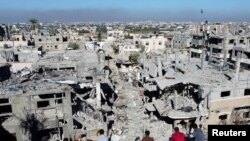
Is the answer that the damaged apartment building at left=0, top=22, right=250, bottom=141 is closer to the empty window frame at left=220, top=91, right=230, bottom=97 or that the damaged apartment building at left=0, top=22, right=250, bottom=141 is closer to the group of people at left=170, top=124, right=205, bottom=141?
the empty window frame at left=220, top=91, right=230, bottom=97

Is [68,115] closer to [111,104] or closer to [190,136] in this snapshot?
[190,136]

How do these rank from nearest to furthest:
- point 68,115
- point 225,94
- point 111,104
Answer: point 68,115 < point 225,94 < point 111,104

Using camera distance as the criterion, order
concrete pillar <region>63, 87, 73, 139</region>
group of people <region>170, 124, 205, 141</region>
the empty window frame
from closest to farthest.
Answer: group of people <region>170, 124, 205, 141</region> < concrete pillar <region>63, 87, 73, 139</region> < the empty window frame

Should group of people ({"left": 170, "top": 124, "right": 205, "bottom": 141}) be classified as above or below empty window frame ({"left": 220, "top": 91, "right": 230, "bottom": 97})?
above

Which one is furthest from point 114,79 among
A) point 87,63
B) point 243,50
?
point 243,50

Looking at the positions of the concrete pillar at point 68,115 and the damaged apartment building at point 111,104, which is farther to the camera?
the concrete pillar at point 68,115

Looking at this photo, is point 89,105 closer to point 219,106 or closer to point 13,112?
point 13,112

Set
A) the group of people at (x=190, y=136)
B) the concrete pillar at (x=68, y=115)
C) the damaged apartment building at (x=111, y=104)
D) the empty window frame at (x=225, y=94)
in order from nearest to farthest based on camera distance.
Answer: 1. the group of people at (x=190, y=136)
2. the damaged apartment building at (x=111, y=104)
3. the concrete pillar at (x=68, y=115)
4. the empty window frame at (x=225, y=94)

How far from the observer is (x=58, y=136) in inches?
760

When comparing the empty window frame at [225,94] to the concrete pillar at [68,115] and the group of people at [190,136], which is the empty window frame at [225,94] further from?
the group of people at [190,136]

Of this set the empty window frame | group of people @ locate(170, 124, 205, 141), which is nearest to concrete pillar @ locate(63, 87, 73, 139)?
group of people @ locate(170, 124, 205, 141)

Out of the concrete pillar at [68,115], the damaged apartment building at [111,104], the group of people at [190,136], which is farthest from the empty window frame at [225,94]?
the group of people at [190,136]

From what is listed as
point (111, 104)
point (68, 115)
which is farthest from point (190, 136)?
point (111, 104)

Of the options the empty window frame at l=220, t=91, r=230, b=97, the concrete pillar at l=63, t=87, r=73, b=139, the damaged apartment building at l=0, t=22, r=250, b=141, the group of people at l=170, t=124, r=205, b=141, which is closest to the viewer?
the group of people at l=170, t=124, r=205, b=141
